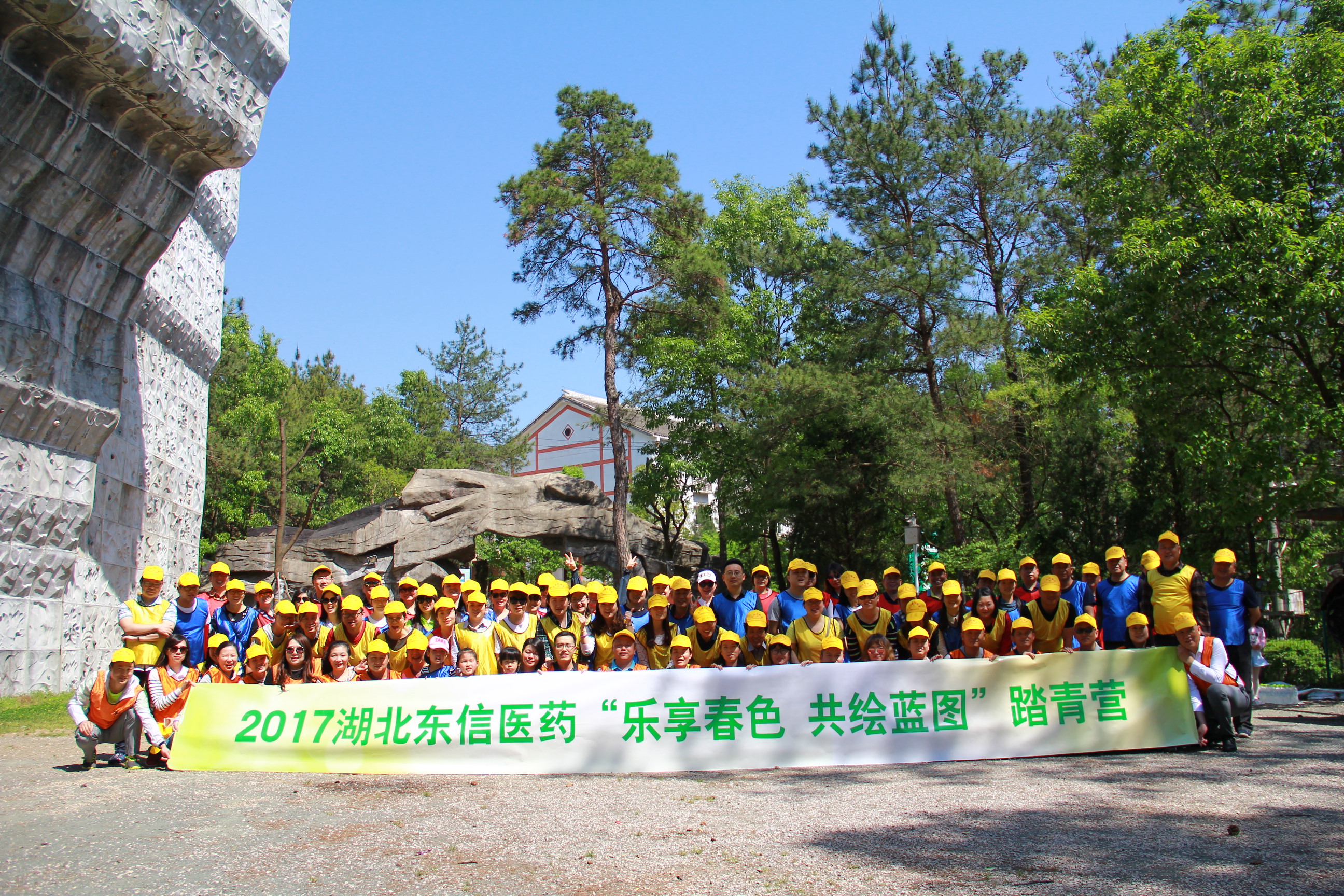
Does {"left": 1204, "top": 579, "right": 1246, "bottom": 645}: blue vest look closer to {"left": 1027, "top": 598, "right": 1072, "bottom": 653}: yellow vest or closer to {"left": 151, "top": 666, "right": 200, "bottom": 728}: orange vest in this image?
{"left": 1027, "top": 598, "right": 1072, "bottom": 653}: yellow vest

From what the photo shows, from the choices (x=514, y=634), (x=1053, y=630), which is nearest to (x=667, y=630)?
(x=514, y=634)

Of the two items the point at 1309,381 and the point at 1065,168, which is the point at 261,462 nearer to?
the point at 1065,168

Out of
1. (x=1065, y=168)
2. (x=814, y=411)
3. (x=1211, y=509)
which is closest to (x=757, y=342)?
(x=814, y=411)

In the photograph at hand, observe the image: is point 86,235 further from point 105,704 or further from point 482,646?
point 482,646

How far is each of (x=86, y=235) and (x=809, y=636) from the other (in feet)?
29.2

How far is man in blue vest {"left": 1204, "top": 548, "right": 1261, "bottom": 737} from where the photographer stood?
7.48 metres

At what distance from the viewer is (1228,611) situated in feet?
24.9

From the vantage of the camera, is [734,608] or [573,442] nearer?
[734,608]

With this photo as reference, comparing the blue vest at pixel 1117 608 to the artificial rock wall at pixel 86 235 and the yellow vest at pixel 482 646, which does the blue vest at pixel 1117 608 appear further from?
the artificial rock wall at pixel 86 235

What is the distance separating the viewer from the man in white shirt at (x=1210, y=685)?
6.82 metres

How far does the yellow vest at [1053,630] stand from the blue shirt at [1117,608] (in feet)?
1.05

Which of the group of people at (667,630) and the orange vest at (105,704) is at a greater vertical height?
the group of people at (667,630)

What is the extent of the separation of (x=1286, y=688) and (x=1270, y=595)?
25.6 ft

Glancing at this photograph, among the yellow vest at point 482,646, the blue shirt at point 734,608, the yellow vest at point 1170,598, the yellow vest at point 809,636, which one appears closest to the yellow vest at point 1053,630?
the yellow vest at point 1170,598
